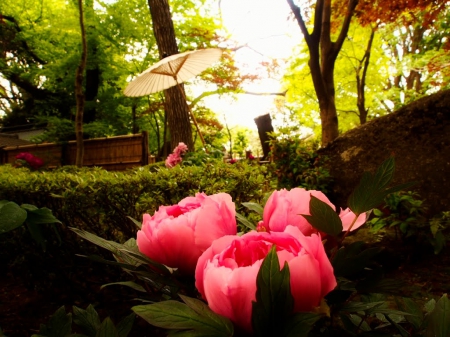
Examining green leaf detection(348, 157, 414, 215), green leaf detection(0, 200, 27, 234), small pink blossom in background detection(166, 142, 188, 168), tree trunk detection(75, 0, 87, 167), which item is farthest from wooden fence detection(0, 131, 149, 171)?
green leaf detection(348, 157, 414, 215)

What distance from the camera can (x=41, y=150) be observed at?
16.3 metres

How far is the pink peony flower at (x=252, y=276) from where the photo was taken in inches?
14.5

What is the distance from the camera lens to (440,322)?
420mm

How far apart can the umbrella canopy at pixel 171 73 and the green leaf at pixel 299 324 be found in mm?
5736

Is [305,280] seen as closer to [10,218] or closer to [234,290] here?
[234,290]

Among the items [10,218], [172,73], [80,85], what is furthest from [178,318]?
[80,85]

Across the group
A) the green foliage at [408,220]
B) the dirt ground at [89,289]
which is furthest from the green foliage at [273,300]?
the green foliage at [408,220]

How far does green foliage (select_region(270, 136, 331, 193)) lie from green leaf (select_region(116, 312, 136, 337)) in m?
3.80

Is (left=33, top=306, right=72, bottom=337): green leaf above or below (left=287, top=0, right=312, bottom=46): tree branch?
below

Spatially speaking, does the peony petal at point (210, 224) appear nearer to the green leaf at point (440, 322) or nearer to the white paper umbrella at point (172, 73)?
the green leaf at point (440, 322)

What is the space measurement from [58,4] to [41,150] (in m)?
6.65

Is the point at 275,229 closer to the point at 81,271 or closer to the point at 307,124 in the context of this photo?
the point at 81,271

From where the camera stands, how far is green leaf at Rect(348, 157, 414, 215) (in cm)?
45

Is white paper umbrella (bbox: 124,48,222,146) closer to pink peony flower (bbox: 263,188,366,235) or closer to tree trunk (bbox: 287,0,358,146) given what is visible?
tree trunk (bbox: 287,0,358,146)
